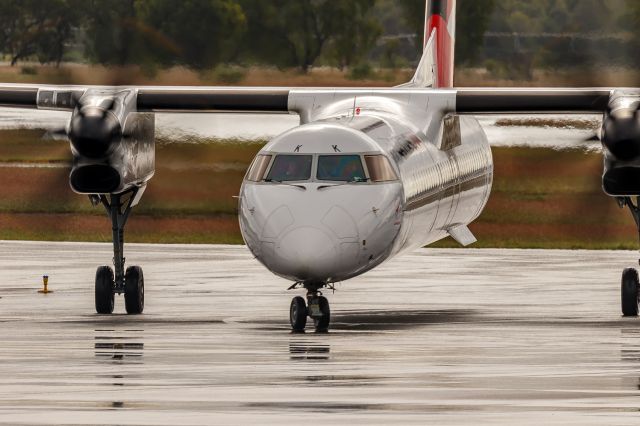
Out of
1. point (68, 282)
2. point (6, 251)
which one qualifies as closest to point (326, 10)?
point (6, 251)

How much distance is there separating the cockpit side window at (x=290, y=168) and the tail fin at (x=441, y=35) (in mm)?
10738

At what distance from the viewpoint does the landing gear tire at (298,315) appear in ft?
69.9

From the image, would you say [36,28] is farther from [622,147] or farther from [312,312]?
[312,312]

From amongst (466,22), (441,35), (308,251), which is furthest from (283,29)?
(308,251)

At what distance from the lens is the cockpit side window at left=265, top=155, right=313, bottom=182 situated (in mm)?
21000

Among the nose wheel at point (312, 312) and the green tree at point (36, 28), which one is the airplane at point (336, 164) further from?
the green tree at point (36, 28)

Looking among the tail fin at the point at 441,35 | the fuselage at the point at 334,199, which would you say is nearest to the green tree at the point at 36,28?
the tail fin at the point at 441,35

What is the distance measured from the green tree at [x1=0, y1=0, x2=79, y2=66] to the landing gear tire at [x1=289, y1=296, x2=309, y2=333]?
27.6 meters

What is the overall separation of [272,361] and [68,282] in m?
13.0

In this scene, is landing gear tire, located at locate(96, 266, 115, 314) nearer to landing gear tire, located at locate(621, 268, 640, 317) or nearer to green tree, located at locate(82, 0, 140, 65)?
landing gear tire, located at locate(621, 268, 640, 317)

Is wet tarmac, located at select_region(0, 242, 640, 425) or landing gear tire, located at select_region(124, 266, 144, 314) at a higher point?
landing gear tire, located at select_region(124, 266, 144, 314)

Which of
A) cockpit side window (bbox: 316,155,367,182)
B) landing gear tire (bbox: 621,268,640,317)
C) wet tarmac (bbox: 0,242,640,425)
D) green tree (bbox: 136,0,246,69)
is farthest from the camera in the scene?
green tree (bbox: 136,0,246,69)

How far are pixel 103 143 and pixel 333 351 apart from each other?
6.26 m

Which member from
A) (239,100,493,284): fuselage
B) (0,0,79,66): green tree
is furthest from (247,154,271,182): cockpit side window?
(0,0,79,66): green tree
